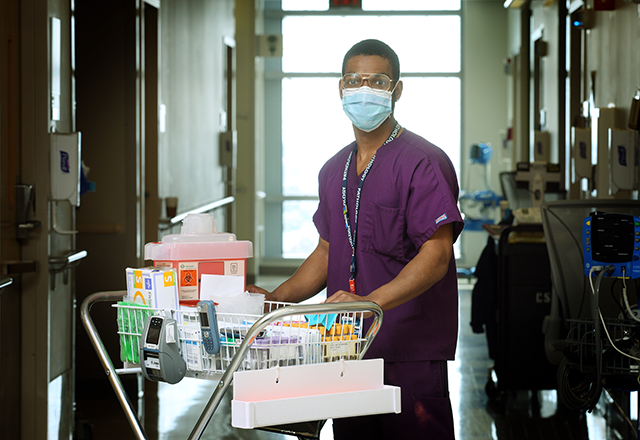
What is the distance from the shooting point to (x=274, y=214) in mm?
9820

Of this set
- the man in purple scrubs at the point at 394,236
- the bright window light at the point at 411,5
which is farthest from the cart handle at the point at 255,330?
the bright window light at the point at 411,5

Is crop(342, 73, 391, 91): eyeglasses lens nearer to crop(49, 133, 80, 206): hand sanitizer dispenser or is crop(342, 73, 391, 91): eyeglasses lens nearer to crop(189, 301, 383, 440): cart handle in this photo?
crop(189, 301, 383, 440): cart handle

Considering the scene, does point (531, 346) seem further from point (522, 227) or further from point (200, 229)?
point (200, 229)

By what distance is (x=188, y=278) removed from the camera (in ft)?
5.24

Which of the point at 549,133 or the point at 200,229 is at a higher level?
the point at 549,133

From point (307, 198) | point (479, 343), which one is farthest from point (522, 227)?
point (307, 198)

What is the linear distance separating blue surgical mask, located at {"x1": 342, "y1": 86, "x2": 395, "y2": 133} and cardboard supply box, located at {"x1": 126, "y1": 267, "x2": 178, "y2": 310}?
707 millimetres

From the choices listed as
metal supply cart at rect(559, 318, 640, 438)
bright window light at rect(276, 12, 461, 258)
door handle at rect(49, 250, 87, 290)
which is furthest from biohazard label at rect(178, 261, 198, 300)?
bright window light at rect(276, 12, 461, 258)

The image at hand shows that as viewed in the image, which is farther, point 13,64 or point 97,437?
point 97,437

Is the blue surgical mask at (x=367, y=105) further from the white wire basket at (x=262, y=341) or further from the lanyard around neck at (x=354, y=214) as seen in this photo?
the white wire basket at (x=262, y=341)

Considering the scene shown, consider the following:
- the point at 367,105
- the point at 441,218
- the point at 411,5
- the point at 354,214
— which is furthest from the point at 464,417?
the point at 411,5

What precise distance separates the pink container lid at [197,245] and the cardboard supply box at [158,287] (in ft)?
0.33

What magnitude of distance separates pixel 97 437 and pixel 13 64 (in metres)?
1.78

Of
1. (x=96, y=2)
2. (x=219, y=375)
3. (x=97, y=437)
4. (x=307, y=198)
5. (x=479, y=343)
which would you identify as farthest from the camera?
(x=307, y=198)
